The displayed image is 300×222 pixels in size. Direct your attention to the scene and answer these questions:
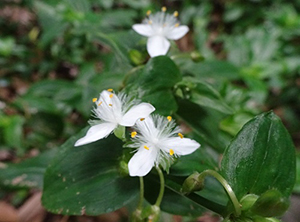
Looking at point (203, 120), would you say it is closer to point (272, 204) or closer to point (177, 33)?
point (177, 33)

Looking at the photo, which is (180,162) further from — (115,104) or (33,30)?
(33,30)

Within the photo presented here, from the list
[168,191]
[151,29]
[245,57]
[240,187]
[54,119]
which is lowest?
[54,119]

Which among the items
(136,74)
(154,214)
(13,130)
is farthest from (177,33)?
(13,130)

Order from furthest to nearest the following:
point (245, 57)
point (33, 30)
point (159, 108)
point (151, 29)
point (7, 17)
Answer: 1. point (7, 17)
2. point (33, 30)
3. point (245, 57)
4. point (151, 29)
5. point (159, 108)

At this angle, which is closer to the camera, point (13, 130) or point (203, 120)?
point (203, 120)

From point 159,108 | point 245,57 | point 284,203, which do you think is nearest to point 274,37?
point 245,57

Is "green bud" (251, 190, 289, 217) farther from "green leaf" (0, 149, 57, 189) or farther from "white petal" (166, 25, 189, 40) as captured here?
"green leaf" (0, 149, 57, 189)
